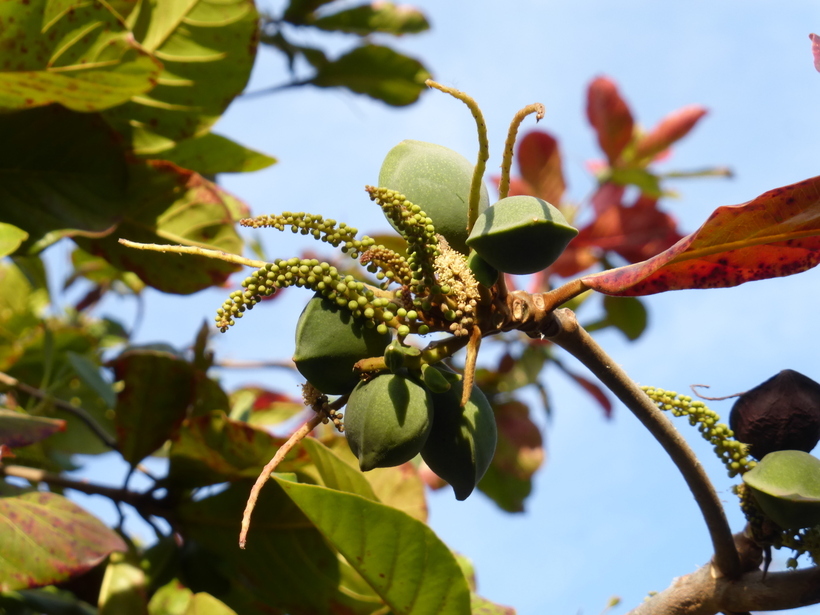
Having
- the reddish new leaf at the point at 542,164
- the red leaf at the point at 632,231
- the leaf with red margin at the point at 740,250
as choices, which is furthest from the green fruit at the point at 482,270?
the reddish new leaf at the point at 542,164

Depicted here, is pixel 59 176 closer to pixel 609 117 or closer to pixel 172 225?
pixel 172 225

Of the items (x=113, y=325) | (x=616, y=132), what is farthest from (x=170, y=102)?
(x=616, y=132)

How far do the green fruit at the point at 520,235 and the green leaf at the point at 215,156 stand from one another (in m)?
1.17

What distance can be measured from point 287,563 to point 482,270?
923mm

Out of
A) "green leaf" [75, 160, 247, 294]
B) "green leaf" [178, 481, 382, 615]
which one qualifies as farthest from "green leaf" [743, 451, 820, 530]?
"green leaf" [75, 160, 247, 294]

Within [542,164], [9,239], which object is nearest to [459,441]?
[9,239]

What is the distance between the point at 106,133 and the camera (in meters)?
1.52

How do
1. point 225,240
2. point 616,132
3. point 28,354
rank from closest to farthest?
point 225,240 < point 28,354 < point 616,132

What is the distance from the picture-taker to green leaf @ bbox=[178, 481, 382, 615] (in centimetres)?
151

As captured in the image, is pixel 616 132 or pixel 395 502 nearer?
pixel 395 502

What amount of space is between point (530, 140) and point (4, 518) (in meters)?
2.40

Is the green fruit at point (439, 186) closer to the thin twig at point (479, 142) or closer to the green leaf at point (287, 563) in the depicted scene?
the thin twig at point (479, 142)

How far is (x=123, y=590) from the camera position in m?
1.57

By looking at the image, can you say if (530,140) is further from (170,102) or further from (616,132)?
(170,102)
